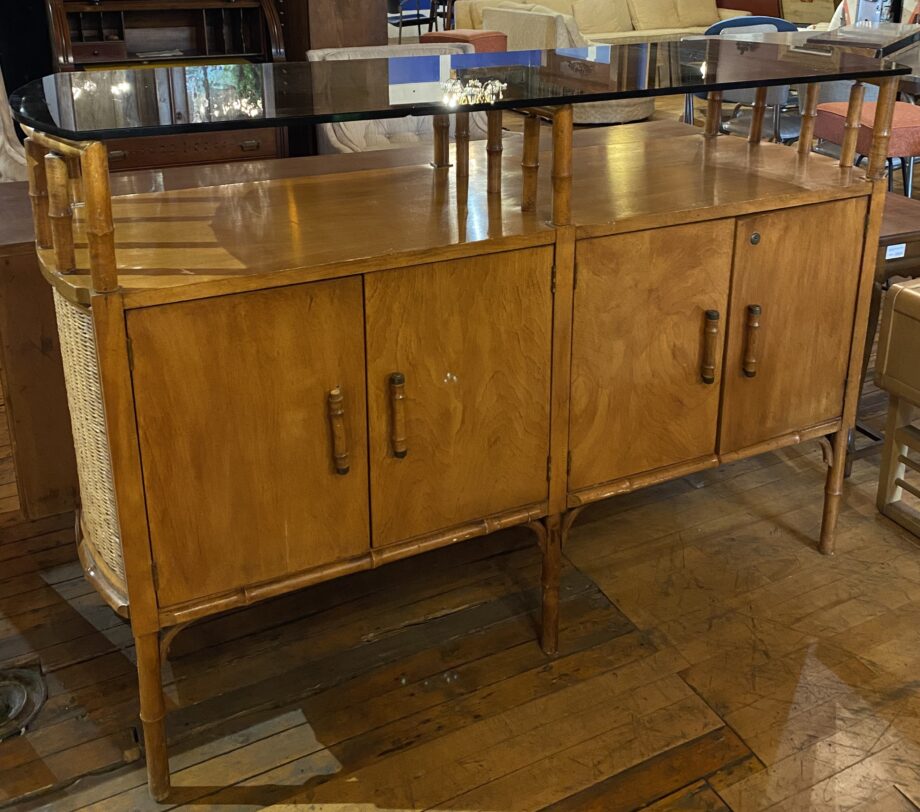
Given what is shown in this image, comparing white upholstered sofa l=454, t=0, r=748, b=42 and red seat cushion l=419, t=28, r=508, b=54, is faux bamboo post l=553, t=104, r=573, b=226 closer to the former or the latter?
red seat cushion l=419, t=28, r=508, b=54

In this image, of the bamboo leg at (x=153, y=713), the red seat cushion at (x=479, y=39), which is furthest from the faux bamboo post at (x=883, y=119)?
the red seat cushion at (x=479, y=39)

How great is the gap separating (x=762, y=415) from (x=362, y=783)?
1115mm

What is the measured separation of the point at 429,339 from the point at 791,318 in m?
0.85

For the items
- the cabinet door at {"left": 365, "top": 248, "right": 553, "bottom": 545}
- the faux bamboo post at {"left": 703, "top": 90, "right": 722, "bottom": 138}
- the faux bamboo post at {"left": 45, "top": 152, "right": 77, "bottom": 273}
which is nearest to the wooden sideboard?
the faux bamboo post at {"left": 45, "top": 152, "right": 77, "bottom": 273}

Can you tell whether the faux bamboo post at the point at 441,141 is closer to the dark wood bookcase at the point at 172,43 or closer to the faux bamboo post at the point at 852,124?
the faux bamboo post at the point at 852,124

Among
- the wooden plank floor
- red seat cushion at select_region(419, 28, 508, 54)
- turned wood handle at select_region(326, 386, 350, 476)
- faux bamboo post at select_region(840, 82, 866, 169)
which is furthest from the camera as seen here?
red seat cushion at select_region(419, 28, 508, 54)

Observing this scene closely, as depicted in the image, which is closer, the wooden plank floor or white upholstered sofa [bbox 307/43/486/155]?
the wooden plank floor

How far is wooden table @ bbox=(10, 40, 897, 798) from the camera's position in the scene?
1609 mm

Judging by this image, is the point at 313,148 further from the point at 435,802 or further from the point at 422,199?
the point at 435,802

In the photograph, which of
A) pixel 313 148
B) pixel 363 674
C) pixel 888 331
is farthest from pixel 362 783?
pixel 313 148

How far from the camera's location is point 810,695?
204cm

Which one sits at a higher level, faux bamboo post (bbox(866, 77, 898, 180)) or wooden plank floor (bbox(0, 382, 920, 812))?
faux bamboo post (bbox(866, 77, 898, 180))

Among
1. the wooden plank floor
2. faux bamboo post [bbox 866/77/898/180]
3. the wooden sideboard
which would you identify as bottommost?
the wooden plank floor

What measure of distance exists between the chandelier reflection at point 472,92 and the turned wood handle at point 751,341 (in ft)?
2.21
